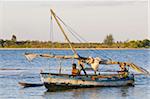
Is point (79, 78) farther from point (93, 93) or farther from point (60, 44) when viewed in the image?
point (60, 44)

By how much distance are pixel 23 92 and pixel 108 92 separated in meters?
4.93

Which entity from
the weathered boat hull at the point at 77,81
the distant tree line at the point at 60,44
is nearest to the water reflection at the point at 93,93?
the weathered boat hull at the point at 77,81

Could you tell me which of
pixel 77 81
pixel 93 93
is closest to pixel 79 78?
pixel 77 81

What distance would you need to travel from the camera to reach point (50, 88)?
111 ft

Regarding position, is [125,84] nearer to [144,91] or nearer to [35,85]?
[144,91]

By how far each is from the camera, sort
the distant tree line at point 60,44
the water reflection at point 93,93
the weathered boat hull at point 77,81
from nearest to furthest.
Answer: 1. the water reflection at point 93,93
2. the weathered boat hull at point 77,81
3. the distant tree line at point 60,44

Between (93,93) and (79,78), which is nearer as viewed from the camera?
A: (93,93)

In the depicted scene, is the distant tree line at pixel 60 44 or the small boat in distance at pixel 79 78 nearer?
the small boat in distance at pixel 79 78

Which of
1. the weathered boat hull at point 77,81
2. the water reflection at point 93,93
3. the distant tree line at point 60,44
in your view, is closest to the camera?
the water reflection at point 93,93

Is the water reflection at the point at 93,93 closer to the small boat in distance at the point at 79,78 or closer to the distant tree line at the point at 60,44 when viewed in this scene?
the small boat in distance at the point at 79,78

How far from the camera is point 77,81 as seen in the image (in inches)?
1344

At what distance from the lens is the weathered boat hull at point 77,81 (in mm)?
33469

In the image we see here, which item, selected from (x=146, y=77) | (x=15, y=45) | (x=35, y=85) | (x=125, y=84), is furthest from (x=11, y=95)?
(x=15, y=45)

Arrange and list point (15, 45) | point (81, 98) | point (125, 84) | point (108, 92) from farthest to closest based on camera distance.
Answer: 1. point (15, 45)
2. point (125, 84)
3. point (108, 92)
4. point (81, 98)
